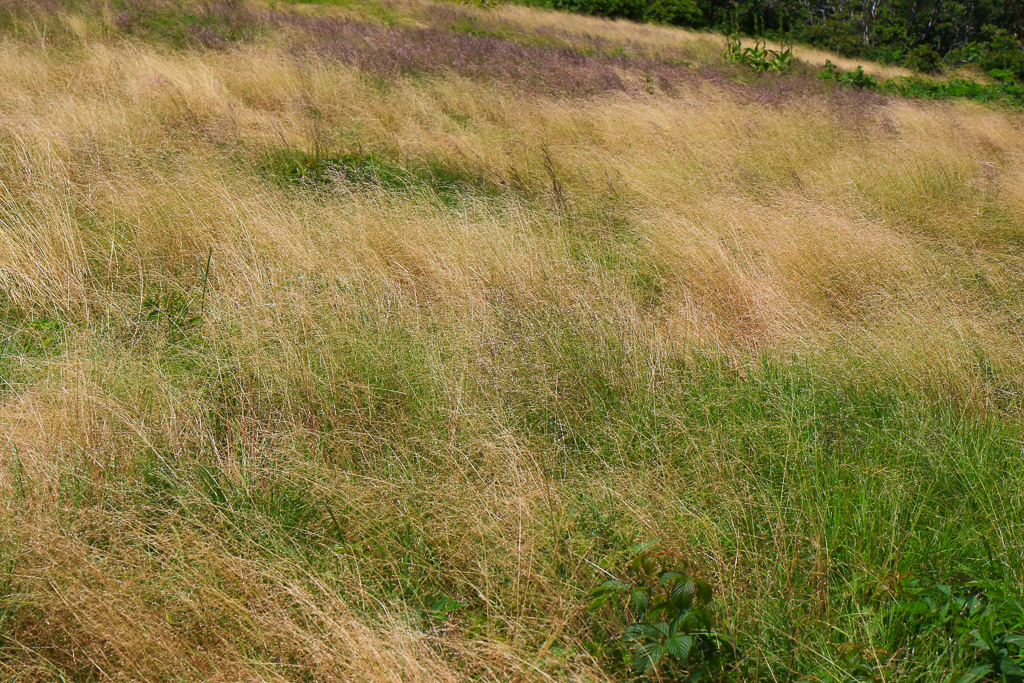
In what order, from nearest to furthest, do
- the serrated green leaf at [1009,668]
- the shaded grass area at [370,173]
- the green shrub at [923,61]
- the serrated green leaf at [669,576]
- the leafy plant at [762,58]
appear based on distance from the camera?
the serrated green leaf at [1009,668] < the serrated green leaf at [669,576] < the shaded grass area at [370,173] < the leafy plant at [762,58] < the green shrub at [923,61]

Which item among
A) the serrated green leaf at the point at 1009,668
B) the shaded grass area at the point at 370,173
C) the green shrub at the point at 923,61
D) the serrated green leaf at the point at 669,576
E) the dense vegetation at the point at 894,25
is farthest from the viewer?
the dense vegetation at the point at 894,25

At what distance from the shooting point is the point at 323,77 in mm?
7832

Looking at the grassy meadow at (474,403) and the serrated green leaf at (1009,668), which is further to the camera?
the grassy meadow at (474,403)

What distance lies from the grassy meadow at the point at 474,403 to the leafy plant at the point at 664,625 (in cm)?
4

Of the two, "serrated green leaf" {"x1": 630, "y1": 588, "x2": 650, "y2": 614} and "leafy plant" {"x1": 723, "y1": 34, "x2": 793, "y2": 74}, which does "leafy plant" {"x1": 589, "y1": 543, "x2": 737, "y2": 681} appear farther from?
"leafy plant" {"x1": 723, "y1": 34, "x2": 793, "y2": 74}

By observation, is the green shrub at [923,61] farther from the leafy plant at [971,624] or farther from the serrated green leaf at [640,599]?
the serrated green leaf at [640,599]

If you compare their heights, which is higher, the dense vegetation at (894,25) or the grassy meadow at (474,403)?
the dense vegetation at (894,25)

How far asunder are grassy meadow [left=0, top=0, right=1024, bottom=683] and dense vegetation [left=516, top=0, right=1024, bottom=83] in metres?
17.7

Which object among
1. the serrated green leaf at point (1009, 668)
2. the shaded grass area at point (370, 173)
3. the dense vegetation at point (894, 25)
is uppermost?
the dense vegetation at point (894, 25)

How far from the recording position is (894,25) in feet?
80.9

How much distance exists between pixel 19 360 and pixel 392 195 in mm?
2636

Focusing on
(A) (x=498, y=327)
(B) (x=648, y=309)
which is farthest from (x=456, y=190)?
(A) (x=498, y=327)

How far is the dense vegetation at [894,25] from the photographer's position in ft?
67.6

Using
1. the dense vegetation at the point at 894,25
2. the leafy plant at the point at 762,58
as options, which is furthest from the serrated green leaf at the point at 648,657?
the dense vegetation at the point at 894,25
